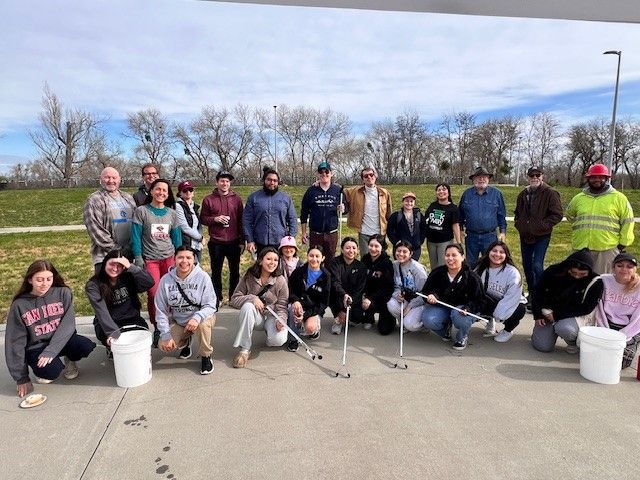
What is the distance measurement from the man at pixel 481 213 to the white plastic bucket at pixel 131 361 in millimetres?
3862

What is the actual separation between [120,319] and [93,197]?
121 centimetres

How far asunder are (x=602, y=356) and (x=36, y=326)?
4.54 meters

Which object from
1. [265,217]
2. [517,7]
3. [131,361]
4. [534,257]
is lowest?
[131,361]

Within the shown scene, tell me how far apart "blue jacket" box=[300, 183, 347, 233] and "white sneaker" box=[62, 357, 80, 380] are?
295cm

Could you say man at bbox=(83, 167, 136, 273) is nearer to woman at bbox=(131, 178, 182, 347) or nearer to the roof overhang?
woman at bbox=(131, 178, 182, 347)

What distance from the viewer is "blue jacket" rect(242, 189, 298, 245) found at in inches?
193

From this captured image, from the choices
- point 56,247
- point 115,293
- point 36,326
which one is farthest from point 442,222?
point 56,247

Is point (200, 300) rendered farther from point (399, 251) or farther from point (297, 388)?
point (399, 251)

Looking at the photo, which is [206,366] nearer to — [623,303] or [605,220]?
[623,303]

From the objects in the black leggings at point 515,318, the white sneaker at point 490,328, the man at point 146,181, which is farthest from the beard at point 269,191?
the black leggings at point 515,318

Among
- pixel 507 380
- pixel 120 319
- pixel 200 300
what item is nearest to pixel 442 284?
pixel 507 380

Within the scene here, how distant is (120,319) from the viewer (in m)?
3.82

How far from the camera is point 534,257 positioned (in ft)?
17.1

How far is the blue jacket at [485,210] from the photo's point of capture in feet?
17.1
